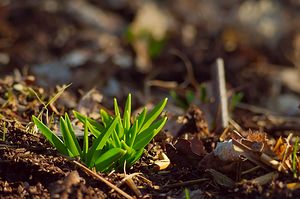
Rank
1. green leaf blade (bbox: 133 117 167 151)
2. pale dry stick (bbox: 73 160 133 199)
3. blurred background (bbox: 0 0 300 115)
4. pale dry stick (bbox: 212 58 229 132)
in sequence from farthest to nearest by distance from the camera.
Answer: blurred background (bbox: 0 0 300 115)
pale dry stick (bbox: 212 58 229 132)
green leaf blade (bbox: 133 117 167 151)
pale dry stick (bbox: 73 160 133 199)

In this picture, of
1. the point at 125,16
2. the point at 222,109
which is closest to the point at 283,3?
the point at 125,16

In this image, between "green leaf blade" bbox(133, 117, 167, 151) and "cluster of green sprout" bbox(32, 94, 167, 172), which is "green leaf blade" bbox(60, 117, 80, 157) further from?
"green leaf blade" bbox(133, 117, 167, 151)

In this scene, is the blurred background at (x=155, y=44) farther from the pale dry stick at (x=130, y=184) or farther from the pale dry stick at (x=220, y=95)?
the pale dry stick at (x=130, y=184)

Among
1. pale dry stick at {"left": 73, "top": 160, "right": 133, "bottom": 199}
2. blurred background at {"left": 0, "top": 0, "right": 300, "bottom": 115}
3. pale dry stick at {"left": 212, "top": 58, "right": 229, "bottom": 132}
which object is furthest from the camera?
blurred background at {"left": 0, "top": 0, "right": 300, "bottom": 115}

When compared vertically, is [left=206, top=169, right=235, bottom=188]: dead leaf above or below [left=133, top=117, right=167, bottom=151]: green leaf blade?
below

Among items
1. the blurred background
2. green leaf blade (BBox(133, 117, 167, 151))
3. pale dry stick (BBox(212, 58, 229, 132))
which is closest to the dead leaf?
green leaf blade (BBox(133, 117, 167, 151))

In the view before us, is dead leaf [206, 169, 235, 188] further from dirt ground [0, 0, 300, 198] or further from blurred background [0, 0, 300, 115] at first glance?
blurred background [0, 0, 300, 115]

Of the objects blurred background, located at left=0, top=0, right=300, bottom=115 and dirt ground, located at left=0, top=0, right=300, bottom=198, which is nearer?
dirt ground, located at left=0, top=0, right=300, bottom=198

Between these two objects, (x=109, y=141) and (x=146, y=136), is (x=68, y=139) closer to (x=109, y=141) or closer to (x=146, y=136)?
(x=109, y=141)
